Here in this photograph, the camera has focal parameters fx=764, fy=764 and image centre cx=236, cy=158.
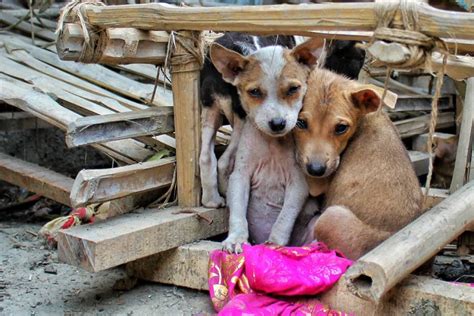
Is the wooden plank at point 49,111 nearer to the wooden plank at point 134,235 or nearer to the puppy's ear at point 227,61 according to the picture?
the wooden plank at point 134,235

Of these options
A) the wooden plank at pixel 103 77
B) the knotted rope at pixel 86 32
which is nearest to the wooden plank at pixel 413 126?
the wooden plank at pixel 103 77

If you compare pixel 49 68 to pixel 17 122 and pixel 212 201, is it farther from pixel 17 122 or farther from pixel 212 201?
pixel 212 201

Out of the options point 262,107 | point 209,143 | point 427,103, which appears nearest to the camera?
point 262,107

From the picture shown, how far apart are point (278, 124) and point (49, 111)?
5.50 feet

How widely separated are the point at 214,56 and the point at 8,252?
218 cm

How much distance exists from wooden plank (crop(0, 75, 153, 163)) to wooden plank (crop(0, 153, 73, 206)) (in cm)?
44

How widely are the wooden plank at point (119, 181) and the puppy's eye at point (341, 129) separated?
1124mm

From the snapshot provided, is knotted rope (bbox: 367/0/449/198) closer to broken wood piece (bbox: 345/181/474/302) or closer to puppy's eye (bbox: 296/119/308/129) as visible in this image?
broken wood piece (bbox: 345/181/474/302)

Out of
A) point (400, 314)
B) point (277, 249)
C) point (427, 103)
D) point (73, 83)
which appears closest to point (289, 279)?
point (277, 249)

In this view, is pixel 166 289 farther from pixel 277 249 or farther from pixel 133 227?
pixel 277 249

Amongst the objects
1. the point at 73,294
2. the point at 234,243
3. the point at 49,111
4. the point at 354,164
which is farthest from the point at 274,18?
the point at 73,294

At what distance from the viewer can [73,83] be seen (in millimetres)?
6043

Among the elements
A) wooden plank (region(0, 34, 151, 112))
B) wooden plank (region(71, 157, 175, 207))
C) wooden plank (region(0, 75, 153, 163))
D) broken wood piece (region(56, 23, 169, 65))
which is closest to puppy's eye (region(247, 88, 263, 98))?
broken wood piece (region(56, 23, 169, 65))

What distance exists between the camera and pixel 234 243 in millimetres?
4590
